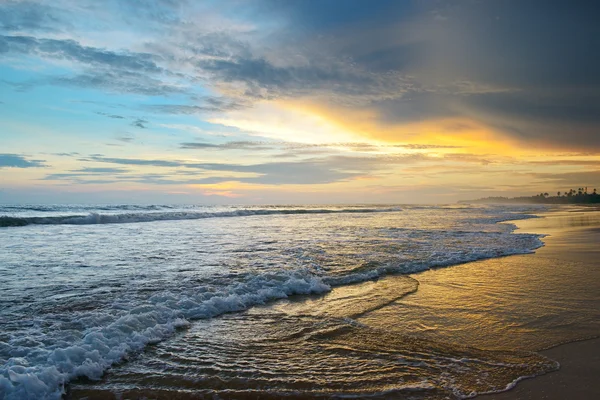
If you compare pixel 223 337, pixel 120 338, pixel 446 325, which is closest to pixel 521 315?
pixel 446 325

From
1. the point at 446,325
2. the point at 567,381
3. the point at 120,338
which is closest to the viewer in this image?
the point at 567,381

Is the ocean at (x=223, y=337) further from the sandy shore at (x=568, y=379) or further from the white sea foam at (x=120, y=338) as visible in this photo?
the sandy shore at (x=568, y=379)

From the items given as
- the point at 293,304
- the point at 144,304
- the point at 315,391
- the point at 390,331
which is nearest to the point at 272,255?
the point at 293,304

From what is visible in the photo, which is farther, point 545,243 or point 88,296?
point 545,243

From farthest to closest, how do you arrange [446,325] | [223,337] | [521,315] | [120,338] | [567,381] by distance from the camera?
[521,315] → [446,325] → [223,337] → [120,338] → [567,381]

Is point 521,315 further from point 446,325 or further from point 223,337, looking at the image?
point 223,337

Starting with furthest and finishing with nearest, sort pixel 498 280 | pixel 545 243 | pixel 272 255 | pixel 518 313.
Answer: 1. pixel 545 243
2. pixel 272 255
3. pixel 498 280
4. pixel 518 313

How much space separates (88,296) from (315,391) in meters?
5.36

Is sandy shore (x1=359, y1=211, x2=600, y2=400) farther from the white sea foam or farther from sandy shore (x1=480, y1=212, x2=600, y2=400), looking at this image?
the white sea foam

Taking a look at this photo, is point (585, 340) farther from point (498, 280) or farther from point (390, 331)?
point (498, 280)

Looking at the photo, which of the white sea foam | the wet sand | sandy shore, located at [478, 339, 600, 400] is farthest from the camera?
the wet sand

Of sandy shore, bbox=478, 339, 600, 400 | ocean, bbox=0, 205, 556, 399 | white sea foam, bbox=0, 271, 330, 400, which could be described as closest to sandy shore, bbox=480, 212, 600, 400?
sandy shore, bbox=478, 339, 600, 400

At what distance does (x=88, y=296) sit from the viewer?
7082 millimetres

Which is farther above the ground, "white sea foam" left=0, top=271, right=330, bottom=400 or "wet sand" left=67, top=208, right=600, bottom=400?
"white sea foam" left=0, top=271, right=330, bottom=400
